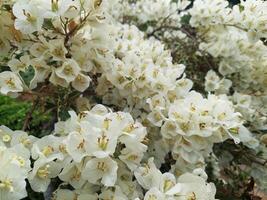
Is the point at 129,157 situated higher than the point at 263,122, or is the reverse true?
the point at 129,157

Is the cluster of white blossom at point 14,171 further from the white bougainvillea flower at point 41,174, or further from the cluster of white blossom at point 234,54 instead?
the cluster of white blossom at point 234,54

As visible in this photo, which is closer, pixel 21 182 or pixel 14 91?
pixel 21 182

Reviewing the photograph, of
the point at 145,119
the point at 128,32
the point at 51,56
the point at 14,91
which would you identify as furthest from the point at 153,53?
the point at 14,91

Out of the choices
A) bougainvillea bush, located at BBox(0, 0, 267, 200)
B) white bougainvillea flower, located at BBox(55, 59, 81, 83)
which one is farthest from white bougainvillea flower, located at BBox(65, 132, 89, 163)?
white bougainvillea flower, located at BBox(55, 59, 81, 83)

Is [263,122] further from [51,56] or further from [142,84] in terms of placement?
[51,56]

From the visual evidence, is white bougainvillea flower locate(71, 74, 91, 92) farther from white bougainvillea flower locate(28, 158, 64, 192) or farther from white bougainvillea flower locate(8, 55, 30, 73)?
white bougainvillea flower locate(28, 158, 64, 192)

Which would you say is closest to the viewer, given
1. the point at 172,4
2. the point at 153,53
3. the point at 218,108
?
the point at 218,108

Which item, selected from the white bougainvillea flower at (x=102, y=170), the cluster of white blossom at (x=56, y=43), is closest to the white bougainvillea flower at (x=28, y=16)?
the cluster of white blossom at (x=56, y=43)

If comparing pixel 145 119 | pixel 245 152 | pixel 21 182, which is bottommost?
pixel 245 152
